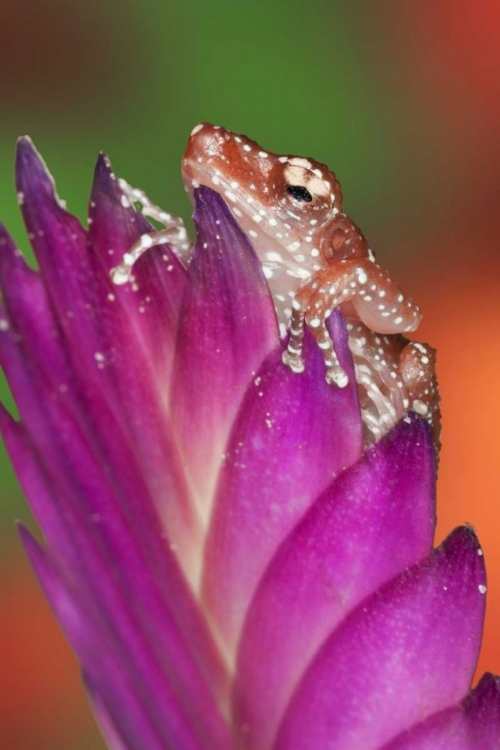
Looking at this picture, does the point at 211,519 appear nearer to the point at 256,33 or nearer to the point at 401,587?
the point at 401,587

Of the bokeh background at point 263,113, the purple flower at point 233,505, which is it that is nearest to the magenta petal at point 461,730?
the purple flower at point 233,505

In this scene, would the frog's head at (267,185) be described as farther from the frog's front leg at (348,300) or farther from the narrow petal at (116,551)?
the narrow petal at (116,551)

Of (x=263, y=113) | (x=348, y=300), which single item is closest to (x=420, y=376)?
(x=348, y=300)

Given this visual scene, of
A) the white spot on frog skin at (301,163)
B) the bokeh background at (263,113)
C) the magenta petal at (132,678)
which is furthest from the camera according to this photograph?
the bokeh background at (263,113)

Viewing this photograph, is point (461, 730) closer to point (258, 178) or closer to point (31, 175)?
point (31, 175)

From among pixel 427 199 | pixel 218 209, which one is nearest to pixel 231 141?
pixel 218 209

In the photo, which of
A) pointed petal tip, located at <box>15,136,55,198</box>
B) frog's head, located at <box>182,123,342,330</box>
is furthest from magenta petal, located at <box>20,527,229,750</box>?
frog's head, located at <box>182,123,342,330</box>

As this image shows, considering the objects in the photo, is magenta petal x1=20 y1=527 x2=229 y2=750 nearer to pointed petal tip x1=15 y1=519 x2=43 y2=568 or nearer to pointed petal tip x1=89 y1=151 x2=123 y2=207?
pointed petal tip x1=15 y1=519 x2=43 y2=568
